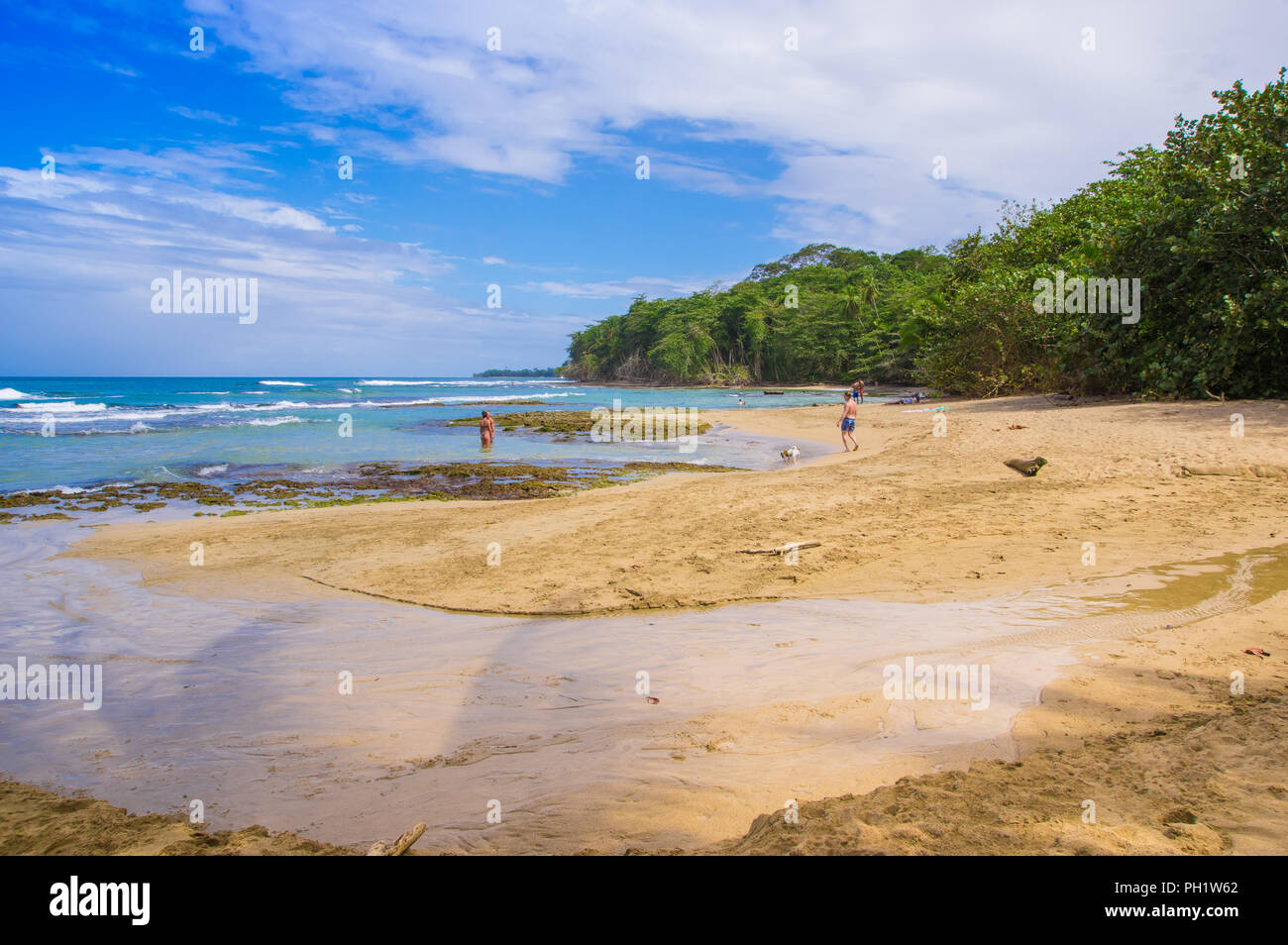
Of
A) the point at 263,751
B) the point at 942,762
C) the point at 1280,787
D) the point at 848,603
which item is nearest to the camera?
the point at 1280,787

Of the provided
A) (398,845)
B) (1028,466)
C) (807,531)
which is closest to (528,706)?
(398,845)

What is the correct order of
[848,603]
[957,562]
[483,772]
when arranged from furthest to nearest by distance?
1. [957,562]
2. [848,603]
3. [483,772]

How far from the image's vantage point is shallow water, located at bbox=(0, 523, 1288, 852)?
3070 mm

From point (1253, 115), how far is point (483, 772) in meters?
21.8

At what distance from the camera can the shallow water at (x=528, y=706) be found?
10.1ft

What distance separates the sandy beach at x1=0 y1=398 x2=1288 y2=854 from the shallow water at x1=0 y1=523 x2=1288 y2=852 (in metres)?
0.03

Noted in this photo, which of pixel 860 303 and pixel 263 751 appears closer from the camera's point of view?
pixel 263 751

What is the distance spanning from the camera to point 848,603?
6059mm

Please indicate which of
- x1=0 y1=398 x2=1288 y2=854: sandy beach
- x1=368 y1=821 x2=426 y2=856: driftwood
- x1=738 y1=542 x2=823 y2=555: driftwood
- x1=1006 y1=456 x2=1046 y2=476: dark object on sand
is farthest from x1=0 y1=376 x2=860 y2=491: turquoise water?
x1=368 y1=821 x2=426 y2=856: driftwood

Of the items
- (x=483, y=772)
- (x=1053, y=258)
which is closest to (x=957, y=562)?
(x=483, y=772)

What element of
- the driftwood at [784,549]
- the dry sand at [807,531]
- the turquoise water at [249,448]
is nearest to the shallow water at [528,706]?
the dry sand at [807,531]

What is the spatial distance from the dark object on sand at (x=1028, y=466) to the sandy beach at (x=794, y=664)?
0.16 meters

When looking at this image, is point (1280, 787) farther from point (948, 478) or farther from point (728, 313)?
point (728, 313)

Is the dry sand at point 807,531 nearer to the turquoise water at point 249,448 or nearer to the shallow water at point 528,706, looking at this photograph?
the shallow water at point 528,706
